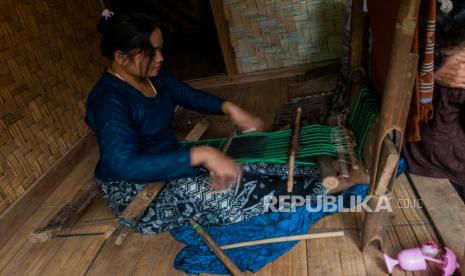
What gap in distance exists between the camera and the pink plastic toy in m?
1.32

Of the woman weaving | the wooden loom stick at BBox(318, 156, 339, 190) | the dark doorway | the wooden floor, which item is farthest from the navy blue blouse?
the dark doorway

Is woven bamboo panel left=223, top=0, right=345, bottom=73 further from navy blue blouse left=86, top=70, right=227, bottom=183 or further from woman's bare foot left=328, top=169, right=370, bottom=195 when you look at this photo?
woman's bare foot left=328, top=169, right=370, bottom=195

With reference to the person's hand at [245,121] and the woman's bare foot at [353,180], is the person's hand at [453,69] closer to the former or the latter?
the woman's bare foot at [353,180]

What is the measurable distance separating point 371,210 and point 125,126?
1034 mm

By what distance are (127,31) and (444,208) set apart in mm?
1558

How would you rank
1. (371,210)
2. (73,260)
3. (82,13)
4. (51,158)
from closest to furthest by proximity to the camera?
1. (371,210)
2. (73,260)
3. (51,158)
4. (82,13)

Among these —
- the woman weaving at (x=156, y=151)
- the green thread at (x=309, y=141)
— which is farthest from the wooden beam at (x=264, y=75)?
the green thread at (x=309, y=141)

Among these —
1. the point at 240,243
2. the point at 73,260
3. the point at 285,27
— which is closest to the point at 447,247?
the point at 240,243

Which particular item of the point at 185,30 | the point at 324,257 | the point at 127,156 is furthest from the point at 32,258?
the point at 185,30

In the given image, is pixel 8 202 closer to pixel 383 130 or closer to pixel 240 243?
pixel 240 243

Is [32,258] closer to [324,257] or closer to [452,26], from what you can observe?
[324,257]

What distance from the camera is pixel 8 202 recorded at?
2207 millimetres

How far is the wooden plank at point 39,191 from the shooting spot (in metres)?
2.16

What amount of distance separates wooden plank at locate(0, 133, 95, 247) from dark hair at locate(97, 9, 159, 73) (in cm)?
139
